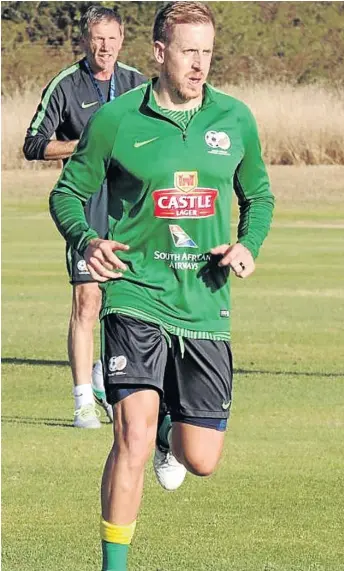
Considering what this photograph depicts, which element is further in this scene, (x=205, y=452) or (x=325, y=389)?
(x=325, y=389)

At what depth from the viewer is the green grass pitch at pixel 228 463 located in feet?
25.3

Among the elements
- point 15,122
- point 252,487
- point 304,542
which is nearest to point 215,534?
point 304,542

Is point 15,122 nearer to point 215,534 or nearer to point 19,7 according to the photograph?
point 19,7

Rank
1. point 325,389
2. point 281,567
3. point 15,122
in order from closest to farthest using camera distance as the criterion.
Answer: point 281,567 < point 325,389 < point 15,122

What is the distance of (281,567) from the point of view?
7355mm

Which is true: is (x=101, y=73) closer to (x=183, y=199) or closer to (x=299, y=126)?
(x=183, y=199)

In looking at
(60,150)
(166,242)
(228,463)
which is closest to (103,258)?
(166,242)

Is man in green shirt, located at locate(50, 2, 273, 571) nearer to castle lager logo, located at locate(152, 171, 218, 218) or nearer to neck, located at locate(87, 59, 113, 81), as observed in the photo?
castle lager logo, located at locate(152, 171, 218, 218)

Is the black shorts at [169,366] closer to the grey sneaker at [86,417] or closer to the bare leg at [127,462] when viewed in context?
the bare leg at [127,462]

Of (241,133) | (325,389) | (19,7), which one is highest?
(241,133)

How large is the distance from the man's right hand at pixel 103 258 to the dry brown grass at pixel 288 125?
118ft

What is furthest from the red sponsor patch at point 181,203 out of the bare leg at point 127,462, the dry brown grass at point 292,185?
the dry brown grass at point 292,185

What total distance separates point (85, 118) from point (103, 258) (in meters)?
4.46

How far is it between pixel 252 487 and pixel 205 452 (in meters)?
1.90
